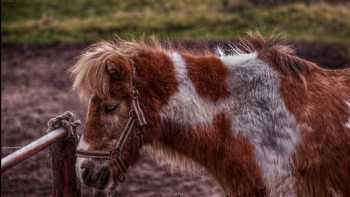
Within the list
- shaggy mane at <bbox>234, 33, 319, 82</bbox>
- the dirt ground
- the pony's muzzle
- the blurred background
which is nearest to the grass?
the blurred background

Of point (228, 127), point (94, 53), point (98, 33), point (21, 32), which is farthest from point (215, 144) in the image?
point (21, 32)

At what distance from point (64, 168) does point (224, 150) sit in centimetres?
109

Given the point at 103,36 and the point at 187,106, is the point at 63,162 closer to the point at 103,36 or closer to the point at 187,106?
the point at 187,106

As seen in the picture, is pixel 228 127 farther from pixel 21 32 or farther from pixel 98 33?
pixel 21 32

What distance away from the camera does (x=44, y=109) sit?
33.3 feet

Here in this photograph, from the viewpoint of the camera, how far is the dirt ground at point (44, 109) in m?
7.15

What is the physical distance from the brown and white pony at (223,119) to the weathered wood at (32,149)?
9.6 inches

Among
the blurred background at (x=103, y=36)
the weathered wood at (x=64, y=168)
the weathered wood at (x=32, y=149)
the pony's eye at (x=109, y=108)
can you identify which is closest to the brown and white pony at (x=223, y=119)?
the pony's eye at (x=109, y=108)

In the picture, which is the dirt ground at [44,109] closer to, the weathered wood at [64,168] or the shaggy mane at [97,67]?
the weathered wood at [64,168]

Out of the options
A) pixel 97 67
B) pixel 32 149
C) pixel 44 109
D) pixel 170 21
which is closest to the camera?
pixel 32 149

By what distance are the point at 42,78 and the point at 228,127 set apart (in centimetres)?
917

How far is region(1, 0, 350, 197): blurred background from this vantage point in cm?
761

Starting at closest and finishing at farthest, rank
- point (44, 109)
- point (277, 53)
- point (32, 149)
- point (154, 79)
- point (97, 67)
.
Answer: point (32, 149) < point (97, 67) < point (154, 79) < point (277, 53) < point (44, 109)

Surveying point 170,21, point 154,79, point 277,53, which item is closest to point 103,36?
point 170,21
